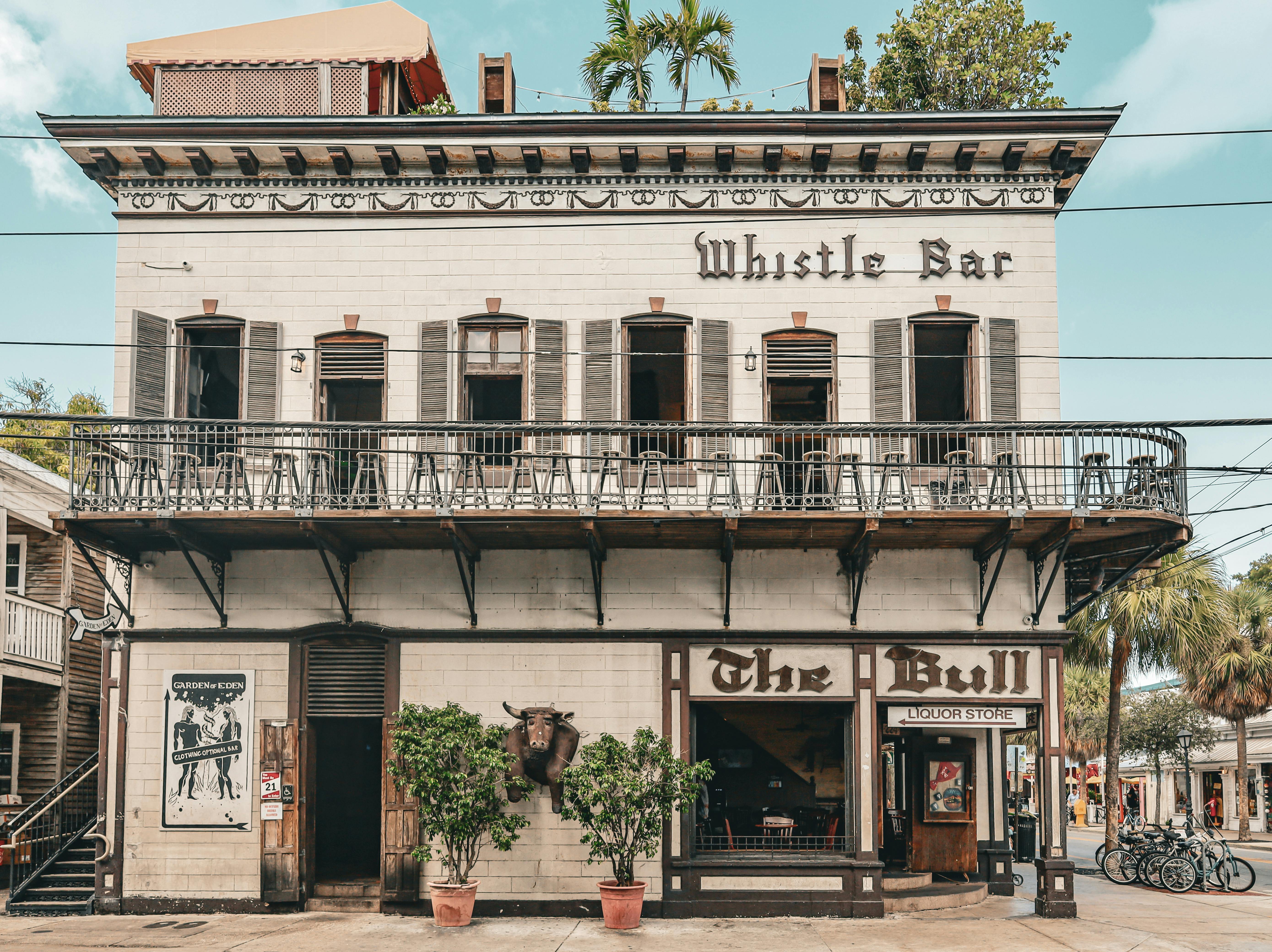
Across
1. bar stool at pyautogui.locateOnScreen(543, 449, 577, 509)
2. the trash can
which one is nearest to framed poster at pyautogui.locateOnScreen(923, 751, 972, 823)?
the trash can

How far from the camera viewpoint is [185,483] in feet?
51.5

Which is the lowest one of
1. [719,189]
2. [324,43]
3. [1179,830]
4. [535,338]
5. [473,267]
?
[1179,830]

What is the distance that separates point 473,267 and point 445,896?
830cm

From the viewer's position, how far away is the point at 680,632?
15438 mm

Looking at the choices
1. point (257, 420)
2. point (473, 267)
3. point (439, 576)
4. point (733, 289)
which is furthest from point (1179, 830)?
point (257, 420)

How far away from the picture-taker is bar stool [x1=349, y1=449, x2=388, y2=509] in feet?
48.4

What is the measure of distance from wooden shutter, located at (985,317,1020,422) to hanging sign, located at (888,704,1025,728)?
3.85 meters

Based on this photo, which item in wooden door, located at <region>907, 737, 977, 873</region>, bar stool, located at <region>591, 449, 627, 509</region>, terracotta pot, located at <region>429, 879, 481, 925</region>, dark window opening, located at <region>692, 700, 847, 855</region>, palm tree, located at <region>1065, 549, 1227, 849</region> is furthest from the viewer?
palm tree, located at <region>1065, 549, 1227, 849</region>

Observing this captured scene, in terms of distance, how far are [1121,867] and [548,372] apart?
1298 cm

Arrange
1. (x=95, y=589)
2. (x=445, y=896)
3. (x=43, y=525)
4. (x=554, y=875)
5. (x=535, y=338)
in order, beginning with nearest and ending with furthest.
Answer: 1. (x=445, y=896)
2. (x=554, y=875)
3. (x=535, y=338)
4. (x=43, y=525)
5. (x=95, y=589)

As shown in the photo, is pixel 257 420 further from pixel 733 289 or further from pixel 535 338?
pixel 733 289

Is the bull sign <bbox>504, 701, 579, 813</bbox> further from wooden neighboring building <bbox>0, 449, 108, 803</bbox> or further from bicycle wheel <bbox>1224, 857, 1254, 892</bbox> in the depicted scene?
bicycle wheel <bbox>1224, 857, 1254, 892</bbox>

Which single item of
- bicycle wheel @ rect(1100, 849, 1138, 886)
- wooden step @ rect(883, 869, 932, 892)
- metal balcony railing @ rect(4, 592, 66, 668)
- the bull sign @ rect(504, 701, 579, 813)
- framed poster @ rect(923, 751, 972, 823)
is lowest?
bicycle wheel @ rect(1100, 849, 1138, 886)

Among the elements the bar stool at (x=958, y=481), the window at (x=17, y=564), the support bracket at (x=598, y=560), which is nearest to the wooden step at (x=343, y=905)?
the support bracket at (x=598, y=560)
